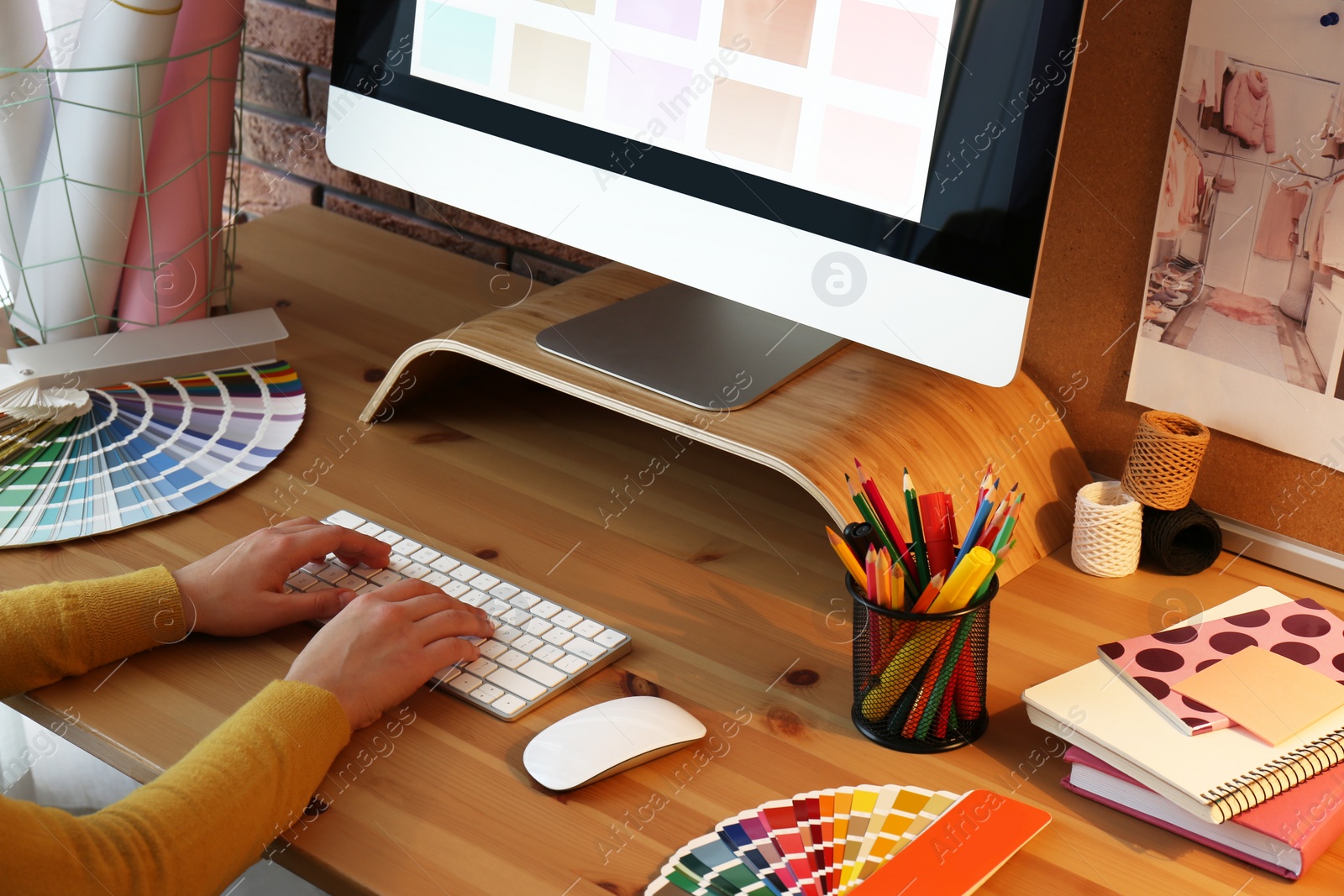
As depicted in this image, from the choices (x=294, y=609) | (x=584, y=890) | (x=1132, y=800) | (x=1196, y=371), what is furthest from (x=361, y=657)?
(x=1196, y=371)

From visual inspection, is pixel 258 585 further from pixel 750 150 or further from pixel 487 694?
pixel 750 150

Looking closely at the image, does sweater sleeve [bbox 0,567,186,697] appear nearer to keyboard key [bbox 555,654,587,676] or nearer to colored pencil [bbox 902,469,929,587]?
keyboard key [bbox 555,654,587,676]

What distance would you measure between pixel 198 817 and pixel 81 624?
0.59ft

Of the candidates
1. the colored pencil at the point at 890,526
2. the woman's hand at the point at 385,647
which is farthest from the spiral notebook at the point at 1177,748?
the woman's hand at the point at 385,647

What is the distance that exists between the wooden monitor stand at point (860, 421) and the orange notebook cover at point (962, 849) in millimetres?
207

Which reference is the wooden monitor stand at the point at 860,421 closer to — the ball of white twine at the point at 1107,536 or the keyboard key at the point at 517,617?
the ball of white twine at the point at 1107,536

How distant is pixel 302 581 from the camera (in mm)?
783

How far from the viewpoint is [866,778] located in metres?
0.65

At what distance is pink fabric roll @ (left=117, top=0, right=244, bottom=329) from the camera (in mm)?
1016

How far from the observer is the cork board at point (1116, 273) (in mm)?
844

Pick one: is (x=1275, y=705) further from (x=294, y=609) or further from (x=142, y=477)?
Answer: (x=142, y=477)

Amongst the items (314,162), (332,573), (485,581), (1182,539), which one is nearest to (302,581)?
(332,573)

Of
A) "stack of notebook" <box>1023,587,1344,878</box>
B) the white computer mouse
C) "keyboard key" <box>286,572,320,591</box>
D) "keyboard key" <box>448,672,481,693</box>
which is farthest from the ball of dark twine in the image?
"keyboard key" <box>286,572,320,591</box>

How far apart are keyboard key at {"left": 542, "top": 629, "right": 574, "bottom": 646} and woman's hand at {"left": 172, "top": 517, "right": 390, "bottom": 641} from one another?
13cm
